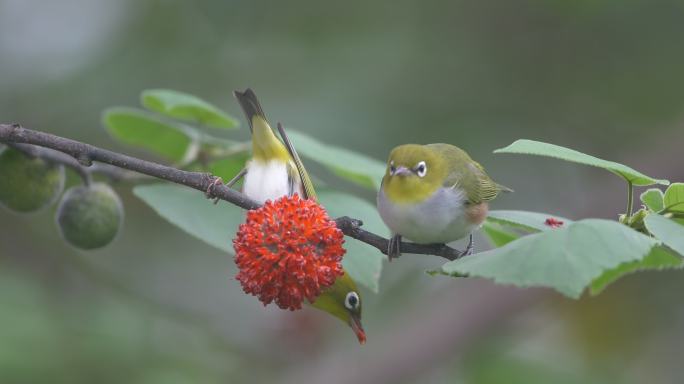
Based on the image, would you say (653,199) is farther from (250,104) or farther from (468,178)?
(250,104)

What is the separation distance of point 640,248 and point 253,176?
1.77m

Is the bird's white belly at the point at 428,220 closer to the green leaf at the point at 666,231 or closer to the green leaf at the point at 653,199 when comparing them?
the green leaf at the point at 653,199

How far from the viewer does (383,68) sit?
6.69m

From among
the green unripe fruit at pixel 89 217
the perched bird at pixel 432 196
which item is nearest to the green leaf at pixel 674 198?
the perched bird at pixel 432 196

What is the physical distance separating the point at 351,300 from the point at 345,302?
30 millimetres

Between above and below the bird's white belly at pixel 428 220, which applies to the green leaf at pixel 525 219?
above

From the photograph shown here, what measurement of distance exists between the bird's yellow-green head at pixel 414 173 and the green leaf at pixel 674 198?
2.31 ft

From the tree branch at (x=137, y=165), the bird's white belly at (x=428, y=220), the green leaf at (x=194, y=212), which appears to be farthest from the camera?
the green leaf at (x=194, y=212)

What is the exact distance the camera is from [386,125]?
6.53 meters

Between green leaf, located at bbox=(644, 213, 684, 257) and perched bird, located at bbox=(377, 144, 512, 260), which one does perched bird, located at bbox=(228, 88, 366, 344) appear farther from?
green leaf, located at bbox=(644, 213, 684, 257)

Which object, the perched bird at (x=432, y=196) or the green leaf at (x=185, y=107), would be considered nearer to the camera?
the perched bird at (x=432, y=196)

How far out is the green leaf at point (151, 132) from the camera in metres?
3.46

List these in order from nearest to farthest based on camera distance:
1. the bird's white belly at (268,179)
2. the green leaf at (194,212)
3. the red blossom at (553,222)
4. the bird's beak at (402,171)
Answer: the red blossom at (553,222)
the bird's beak at (402,171)
the green leaf at (194,212)
the bird's white belly at (268,179)

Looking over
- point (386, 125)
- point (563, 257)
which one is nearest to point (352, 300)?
point (563, 257)
